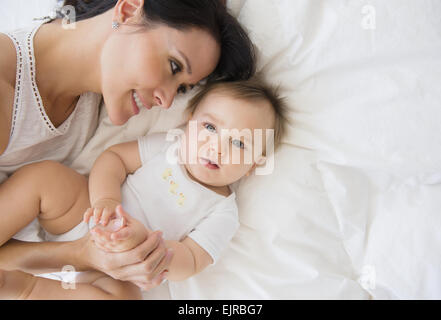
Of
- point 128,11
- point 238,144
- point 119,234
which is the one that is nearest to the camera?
point 119,234

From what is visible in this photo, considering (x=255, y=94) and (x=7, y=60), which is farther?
(x=255, y=94)

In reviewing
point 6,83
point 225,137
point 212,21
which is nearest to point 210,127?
point 225,137

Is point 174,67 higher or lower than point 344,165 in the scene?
higher

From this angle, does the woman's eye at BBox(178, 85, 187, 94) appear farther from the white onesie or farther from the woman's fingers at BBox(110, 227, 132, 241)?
the woman's fingers at BBox(110, 227, 132, 241)

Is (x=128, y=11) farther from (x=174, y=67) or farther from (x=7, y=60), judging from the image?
(x=7, y=60)

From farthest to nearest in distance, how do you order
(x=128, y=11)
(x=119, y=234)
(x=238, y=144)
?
(x=238, y=144)
(x=128, y=11)
(x=119, y=234)

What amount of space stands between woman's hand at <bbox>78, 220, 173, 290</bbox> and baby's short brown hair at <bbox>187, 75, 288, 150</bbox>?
443mm

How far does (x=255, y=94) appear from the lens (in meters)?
1.03

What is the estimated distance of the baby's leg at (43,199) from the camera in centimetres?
92

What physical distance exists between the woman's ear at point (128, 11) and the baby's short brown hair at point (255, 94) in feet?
0.96

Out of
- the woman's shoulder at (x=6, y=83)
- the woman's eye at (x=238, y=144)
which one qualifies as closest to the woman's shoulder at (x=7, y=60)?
the woman's shoulder at (x=6, y=83)

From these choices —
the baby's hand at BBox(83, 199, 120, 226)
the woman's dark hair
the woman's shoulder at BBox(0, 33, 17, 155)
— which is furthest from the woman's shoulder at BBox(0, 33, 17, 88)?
the baby's hand at BBox(83, 199, 120, 226)

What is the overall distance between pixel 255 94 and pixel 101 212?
527mm
